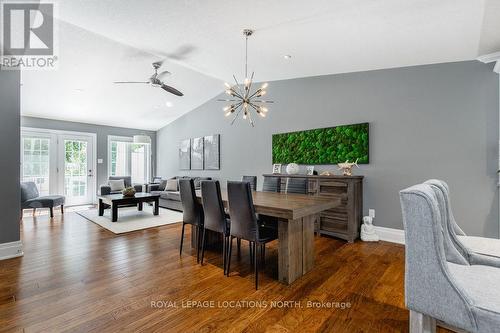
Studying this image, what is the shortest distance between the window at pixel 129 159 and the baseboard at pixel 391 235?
784 cm

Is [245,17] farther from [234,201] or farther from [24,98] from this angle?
[24,98]

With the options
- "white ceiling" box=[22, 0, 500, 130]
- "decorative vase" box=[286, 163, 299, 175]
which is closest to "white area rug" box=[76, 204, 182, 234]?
"decorative vase" box=[286, 163, 299, 175]

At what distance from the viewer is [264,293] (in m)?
2.22

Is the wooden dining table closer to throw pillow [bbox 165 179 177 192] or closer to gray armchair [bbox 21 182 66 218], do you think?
throw pillow [bbox 165 179 177 192]

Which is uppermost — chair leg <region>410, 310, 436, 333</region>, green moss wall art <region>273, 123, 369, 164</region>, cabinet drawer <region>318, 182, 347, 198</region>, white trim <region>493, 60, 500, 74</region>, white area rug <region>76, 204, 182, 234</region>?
white trim <region>493, 60, 500, 74</region>

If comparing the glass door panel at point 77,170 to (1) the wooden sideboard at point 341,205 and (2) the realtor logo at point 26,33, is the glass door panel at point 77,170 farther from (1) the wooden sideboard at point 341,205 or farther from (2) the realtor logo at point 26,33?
(1) the wooden sideboard at point 341,205

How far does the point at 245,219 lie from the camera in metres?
2.43

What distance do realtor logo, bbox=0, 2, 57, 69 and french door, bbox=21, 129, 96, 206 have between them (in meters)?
3.45

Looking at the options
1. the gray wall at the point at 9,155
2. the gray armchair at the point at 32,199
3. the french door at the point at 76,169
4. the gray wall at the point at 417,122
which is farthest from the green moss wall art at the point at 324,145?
the french door at the point at 76,169

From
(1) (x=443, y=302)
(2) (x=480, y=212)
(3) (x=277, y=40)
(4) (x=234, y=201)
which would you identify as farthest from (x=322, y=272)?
(3) (x=277, y=40)

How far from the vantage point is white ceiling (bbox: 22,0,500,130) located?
7.72ft

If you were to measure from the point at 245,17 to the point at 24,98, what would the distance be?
5678mm

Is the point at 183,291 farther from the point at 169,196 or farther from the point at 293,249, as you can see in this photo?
the point at 169,196

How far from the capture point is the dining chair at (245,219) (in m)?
2.37
